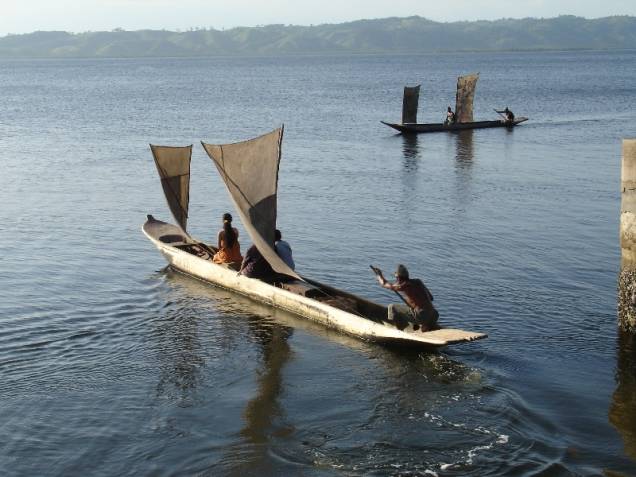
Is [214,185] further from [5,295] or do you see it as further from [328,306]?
[328,306]

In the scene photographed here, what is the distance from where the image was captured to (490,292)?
20125 millimetres

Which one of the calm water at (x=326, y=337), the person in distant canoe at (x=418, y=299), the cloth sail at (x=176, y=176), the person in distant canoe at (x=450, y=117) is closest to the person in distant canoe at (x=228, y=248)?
the calm water at (x=326, y=337)

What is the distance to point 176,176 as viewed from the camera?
2475 centimetres

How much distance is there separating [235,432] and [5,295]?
9.03 meters

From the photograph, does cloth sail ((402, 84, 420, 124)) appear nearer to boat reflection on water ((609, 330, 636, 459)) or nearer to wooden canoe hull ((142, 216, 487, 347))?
wooden canoe hull ((142, 216, 487, 347))

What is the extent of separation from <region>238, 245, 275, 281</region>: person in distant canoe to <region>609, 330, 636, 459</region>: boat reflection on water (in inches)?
279

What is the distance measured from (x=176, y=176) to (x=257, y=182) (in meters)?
5.55

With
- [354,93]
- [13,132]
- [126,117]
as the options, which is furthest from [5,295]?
[354,93]

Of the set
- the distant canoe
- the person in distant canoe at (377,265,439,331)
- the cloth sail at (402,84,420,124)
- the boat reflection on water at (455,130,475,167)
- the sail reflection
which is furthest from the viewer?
the cloth sail at (402,84,420,124)

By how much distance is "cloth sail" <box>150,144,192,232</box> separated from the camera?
24.4 meters

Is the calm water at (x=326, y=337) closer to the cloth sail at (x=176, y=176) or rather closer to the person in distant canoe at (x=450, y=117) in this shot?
the cloth sail at (x=176, y=176)

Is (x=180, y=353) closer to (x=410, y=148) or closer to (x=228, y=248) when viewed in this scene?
(x=228, y=248)

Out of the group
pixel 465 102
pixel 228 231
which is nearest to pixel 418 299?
pixel 228 231

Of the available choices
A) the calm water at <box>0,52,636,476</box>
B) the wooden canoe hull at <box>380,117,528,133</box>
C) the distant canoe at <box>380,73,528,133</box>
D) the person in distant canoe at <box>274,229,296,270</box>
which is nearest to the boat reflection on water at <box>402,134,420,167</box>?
the wooden canoe hull at <box>380,117,528,133</box>
